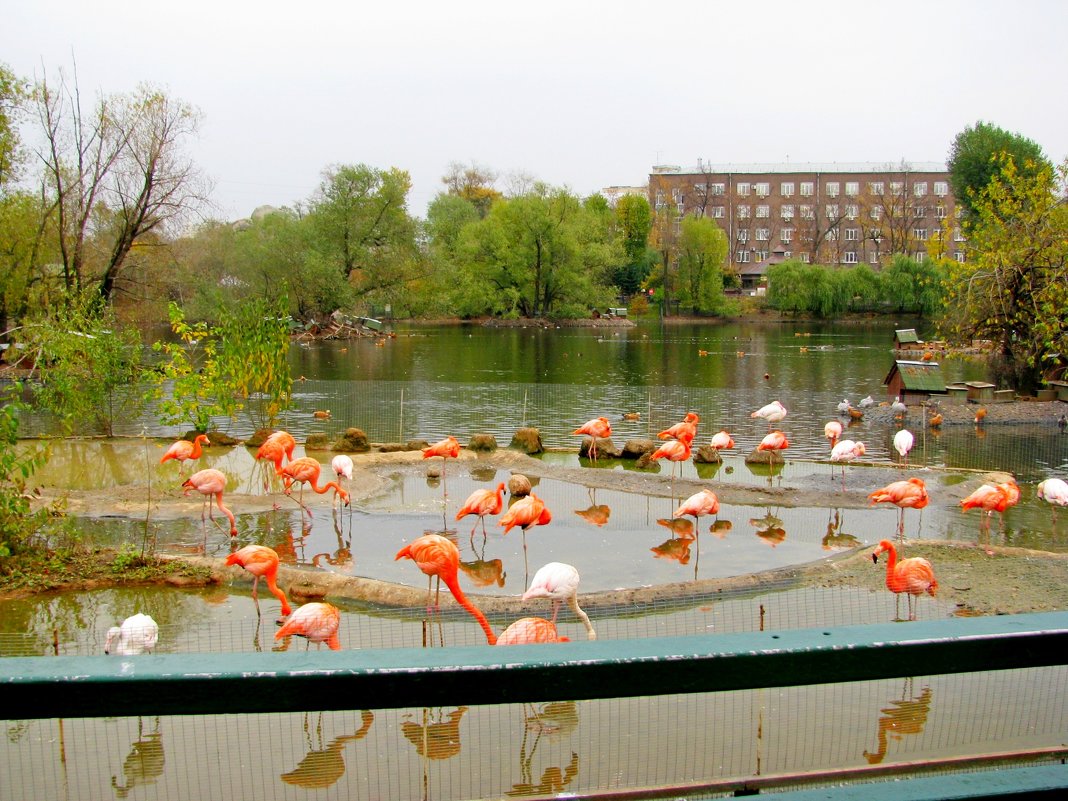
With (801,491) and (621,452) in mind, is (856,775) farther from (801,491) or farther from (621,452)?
(621,452)

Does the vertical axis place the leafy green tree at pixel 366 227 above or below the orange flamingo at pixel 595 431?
above

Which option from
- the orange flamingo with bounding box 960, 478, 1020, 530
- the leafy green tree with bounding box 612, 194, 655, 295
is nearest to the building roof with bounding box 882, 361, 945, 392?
the orange flamingo with bounding box 960, 478, 1020, 530

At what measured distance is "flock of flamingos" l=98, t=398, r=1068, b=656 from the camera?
643cm

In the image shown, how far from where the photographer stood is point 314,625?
6805 mm

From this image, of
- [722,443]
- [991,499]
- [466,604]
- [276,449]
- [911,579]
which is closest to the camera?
[466,604]

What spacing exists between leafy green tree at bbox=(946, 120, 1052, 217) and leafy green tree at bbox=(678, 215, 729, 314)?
55.3 ft

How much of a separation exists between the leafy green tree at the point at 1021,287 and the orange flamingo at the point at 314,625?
20.6m

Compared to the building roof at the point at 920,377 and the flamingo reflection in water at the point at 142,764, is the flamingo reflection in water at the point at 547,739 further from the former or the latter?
the building roof at the point at 920,377

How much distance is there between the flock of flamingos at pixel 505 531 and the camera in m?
6.43

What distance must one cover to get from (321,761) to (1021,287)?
23.8 m

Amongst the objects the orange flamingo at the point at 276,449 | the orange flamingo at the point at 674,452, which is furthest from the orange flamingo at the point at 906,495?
the orange flamingo at the point at 276,449

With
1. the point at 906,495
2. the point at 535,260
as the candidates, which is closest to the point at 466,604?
the point at 906,495

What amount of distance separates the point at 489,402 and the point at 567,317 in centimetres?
4185

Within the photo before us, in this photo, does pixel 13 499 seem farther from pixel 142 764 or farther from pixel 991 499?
pixel 991 499
